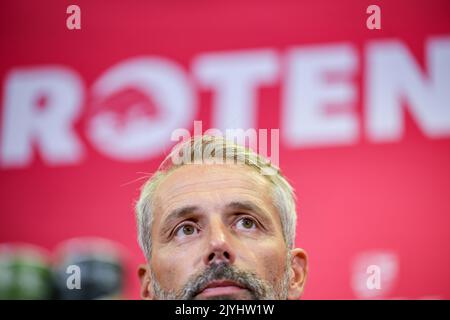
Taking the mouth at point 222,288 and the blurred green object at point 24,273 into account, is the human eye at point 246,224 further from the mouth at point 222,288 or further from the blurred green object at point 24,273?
the blurred green object at point 24,273

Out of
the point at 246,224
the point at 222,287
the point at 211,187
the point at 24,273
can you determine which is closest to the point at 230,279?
the point at 222,287

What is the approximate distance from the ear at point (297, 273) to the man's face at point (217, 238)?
7 centimetres

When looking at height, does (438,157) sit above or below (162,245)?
above

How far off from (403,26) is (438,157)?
31.6 inches

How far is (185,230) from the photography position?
8.85ft

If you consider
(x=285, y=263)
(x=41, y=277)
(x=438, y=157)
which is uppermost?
(x=438, y=157)

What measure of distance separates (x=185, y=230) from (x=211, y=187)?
174 millimetres

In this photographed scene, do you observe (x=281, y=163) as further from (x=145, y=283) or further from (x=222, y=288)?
(x=222, y=288)

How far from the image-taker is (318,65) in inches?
187

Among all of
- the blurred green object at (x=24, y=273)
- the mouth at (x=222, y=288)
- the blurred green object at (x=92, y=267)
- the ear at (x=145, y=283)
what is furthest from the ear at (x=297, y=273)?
the blurred green object at (x=24, y=273)

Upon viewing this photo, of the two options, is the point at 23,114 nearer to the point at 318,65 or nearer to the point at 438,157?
the point at 318,65

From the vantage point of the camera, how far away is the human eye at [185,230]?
106 inches

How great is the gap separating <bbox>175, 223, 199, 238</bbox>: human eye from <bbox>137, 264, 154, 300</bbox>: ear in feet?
0.69
